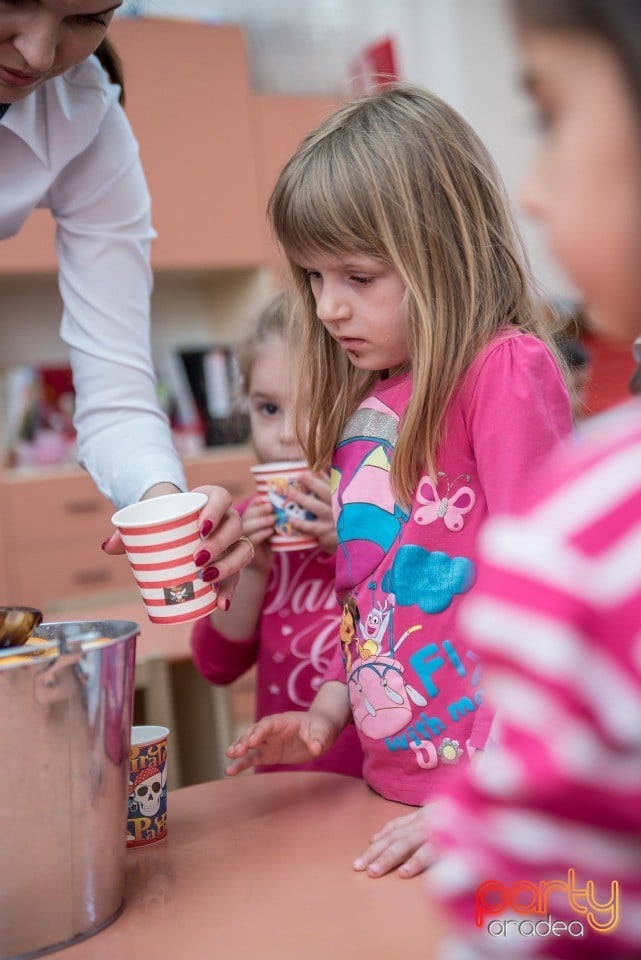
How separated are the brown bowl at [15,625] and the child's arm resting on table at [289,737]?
33cm

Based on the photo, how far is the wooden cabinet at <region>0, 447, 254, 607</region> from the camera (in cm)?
355

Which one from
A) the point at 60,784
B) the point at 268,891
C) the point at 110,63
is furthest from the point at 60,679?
the point at 110,63

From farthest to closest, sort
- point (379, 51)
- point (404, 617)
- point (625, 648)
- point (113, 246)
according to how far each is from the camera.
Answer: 1. point (379, 51)
2. point (113, 246)
3. point (404, 617)
4. point (625, 648)

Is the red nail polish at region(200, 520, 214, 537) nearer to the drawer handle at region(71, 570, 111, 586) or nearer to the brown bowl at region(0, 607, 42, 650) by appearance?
the brown bowl at region(0, 607, 42, 650)

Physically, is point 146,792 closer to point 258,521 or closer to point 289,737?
point 289,737

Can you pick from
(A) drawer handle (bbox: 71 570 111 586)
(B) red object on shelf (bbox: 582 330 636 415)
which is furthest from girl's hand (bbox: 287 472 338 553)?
(A) drawer handle (bbox: 71 570 111 586)

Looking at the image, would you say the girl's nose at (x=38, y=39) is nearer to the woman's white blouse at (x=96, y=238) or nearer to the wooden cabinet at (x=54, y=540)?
the woman's white blouse at (x=96, y=238)

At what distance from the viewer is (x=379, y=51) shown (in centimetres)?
421

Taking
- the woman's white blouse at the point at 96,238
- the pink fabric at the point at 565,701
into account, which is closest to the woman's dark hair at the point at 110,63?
the woman's white blouse at the point at 96,238

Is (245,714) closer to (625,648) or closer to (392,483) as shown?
(392,483)

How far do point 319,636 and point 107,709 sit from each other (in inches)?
30.4

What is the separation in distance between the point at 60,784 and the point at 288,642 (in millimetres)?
809

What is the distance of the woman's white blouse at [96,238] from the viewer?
1.26 m

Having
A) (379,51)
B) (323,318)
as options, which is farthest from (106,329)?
(379,51)
